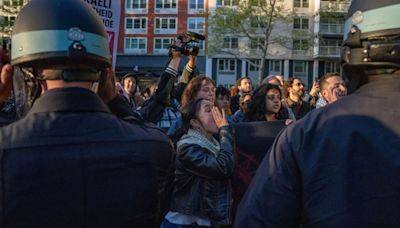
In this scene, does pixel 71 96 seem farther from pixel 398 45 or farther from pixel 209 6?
pixel 209 6

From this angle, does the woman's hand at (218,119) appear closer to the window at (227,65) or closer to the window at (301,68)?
the window at (227,65)

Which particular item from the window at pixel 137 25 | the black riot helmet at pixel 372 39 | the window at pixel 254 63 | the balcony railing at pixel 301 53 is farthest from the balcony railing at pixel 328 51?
the black riot helmet at pixel 372 39

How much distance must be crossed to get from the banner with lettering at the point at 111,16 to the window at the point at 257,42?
4137 centimetres

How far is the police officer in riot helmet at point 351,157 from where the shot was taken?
66.0 inches

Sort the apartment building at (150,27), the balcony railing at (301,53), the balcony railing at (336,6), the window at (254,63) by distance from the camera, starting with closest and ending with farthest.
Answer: the balcony railing at (336,6), the window at (254,63), the balcony railing at (301,53), the apartment building at (150,27)

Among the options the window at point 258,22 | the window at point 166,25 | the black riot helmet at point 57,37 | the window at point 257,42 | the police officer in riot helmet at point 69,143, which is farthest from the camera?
the window at point 166,25

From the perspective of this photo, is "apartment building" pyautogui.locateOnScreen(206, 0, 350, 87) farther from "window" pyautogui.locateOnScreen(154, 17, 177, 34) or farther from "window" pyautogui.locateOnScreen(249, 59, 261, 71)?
"window" pyautogui.locateOnScreen(154, 17, 177, 34)

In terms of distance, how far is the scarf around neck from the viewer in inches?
163

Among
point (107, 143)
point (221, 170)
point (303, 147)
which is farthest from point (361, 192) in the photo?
point (221, 170)

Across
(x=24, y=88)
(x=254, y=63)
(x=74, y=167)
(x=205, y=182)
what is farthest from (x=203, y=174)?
A: (x=254, y=63)

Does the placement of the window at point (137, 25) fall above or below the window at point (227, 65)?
above

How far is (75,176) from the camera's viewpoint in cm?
181

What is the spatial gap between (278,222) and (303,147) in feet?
0.87

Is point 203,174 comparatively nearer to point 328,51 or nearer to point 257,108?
point 257,108
